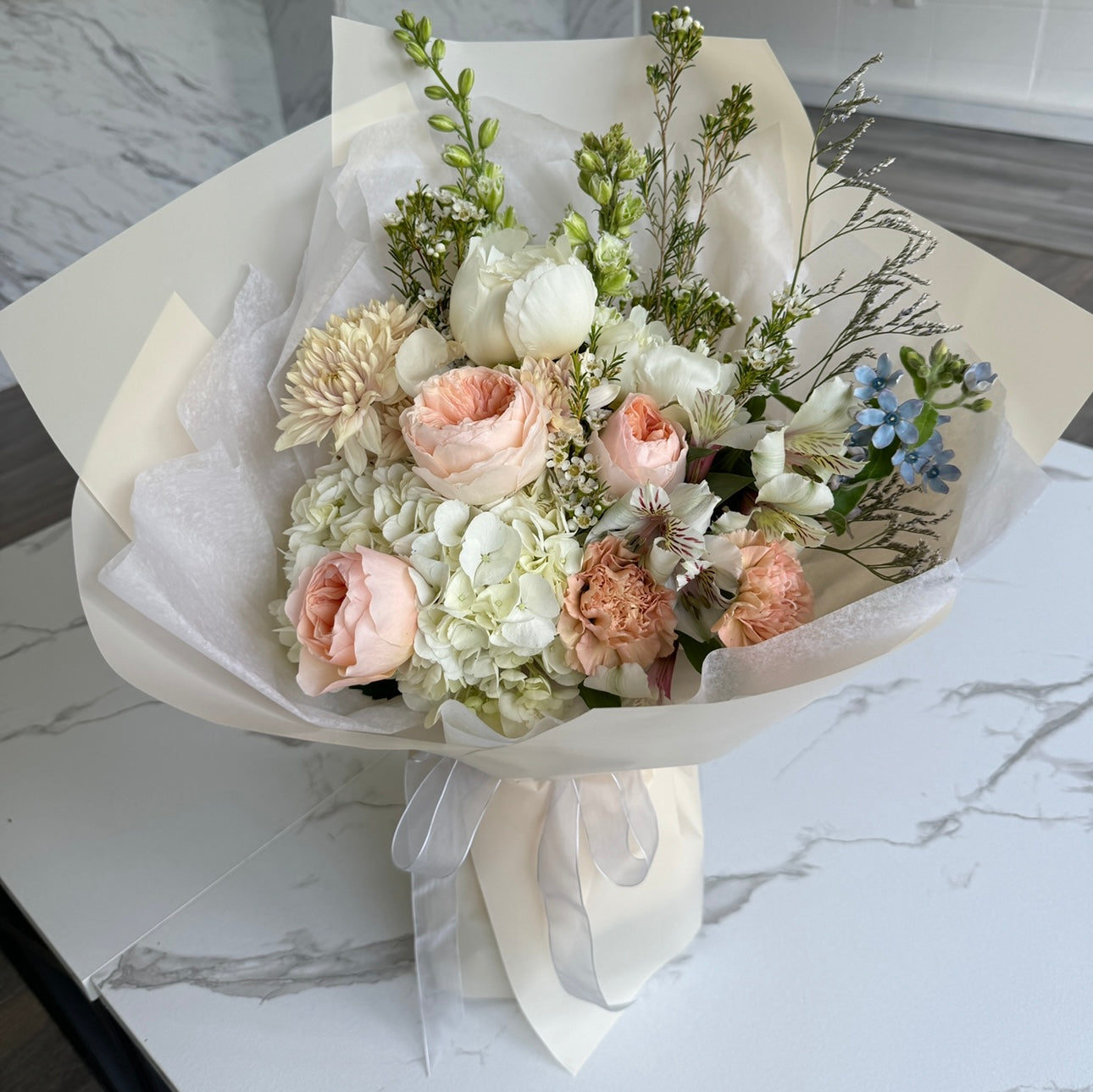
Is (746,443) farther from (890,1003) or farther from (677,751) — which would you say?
(890,1003)

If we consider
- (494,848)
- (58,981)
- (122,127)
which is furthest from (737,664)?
(122,127)

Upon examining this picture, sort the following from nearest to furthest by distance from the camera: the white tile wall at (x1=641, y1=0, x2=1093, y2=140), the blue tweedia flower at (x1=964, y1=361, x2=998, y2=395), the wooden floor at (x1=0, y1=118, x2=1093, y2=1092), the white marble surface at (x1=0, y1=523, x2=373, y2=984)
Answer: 1. the blue tweedia flower at (x1=964, y1=361, x2=998, y2=395)
2. the white marble surface at (x1=0, y1=523, x2=373, y2=984)
3. the wooden floor at (x1=0, y1=118, x2=1093, y2=1092)
4. the white tile wall at (x1=641, y1=0, x2=1093, y2=140)

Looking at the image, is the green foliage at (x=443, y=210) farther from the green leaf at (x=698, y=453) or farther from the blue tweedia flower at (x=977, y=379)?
A: the blue tweedia flower at (x=977, y=379)

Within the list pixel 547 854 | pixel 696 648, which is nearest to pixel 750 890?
pixel 547 854

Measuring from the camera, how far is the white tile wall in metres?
3.63

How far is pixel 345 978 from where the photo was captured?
700 mm

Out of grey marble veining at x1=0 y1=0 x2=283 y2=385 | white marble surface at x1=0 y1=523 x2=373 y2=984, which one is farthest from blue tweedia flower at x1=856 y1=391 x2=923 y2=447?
grey marble veining at x1=0 y1=0 x2=283 y2=385

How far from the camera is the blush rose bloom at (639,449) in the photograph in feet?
1.65

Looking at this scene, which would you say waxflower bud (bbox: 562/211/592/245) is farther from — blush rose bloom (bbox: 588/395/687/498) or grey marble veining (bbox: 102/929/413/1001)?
grey marble veining (bbox: 102/929/413/1001)

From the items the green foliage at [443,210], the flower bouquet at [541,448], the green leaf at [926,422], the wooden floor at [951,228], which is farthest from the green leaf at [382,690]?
the wooden floor at [951,228]

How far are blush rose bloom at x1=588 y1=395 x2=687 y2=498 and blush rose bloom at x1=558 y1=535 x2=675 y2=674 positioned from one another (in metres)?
0.03

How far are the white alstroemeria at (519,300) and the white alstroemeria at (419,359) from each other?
14 millimetres

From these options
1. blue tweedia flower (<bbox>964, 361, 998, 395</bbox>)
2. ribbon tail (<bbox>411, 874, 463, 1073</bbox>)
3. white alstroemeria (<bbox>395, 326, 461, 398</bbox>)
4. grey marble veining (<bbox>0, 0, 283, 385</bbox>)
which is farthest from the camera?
grey marble veining (<bbox>0, 0, 283, 385</bbox>)

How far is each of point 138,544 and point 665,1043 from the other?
0.46 metres
